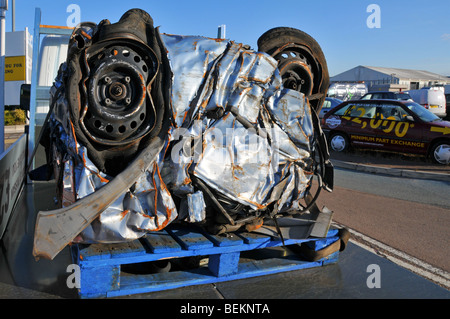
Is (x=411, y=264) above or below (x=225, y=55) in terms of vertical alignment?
below

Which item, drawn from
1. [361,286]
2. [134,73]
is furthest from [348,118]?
[134,73]

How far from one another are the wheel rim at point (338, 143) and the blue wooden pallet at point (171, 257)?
7.52 metres

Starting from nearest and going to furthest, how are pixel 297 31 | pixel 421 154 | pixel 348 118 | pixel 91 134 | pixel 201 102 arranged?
pixel 91 134
pixel 201 102
pixel 297 31
pixel 421 154
pixel 348 118

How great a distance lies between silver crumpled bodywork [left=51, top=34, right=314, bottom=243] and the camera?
9.26 ft

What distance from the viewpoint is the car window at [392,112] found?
1003cm

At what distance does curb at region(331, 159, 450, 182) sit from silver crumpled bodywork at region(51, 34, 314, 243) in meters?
5.82

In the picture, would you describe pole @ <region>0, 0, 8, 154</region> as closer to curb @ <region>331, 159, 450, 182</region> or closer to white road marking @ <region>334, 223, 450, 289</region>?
white road marking @ <region>334, 223, 450, 289</region>

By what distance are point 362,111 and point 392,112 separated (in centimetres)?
77

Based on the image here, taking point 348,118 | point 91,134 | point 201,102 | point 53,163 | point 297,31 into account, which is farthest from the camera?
point 348,118

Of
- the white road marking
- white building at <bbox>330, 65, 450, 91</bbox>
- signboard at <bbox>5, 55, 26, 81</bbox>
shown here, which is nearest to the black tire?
the white road marking

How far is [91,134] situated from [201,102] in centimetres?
84

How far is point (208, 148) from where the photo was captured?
2998 mm
